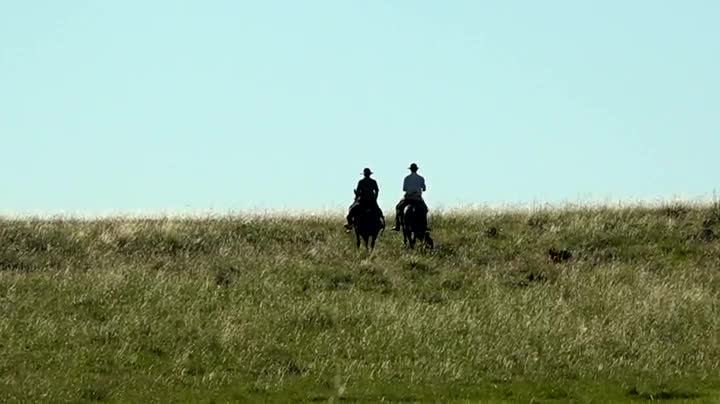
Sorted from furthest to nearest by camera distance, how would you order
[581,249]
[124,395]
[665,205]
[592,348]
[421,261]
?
[665,205] → [581,249] → [421,261] → [592,348] → [124,395]

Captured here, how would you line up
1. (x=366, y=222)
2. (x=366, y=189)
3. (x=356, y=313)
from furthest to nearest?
(x=366, y=189) → (x=366, y=222) → (x=356, y=313)

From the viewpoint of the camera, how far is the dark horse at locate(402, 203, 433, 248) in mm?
37062

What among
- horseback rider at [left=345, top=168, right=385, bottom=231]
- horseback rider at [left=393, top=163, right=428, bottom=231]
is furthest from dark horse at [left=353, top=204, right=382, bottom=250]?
horseback rider at [left=393, top=163, right=428, bottom=231]

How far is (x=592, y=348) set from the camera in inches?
915

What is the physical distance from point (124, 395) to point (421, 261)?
1625 centimetres

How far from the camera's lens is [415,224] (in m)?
37.2

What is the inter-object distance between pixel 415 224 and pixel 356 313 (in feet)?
37.4

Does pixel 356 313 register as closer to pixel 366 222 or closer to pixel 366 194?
pixel 366 222

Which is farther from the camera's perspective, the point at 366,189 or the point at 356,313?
the point at 366,189

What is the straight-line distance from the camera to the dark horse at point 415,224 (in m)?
37.1

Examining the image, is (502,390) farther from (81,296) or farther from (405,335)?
(81,296)

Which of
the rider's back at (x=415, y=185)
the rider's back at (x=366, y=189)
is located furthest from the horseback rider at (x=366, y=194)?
the rider's back at (x=415, y=185)

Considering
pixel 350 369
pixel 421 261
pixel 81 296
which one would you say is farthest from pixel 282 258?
pixel 350 369

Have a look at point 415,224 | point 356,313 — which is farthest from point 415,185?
point 356,313
